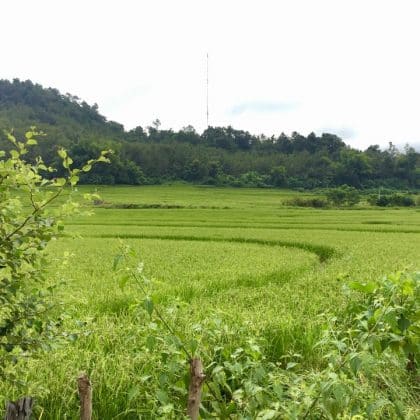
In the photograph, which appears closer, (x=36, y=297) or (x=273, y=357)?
(x=36, y=297)

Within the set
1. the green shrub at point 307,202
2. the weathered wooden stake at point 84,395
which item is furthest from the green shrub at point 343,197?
the weathered wooden stake at point 84,395

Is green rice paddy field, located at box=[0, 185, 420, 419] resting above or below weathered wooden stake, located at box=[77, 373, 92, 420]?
below

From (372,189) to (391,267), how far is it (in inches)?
2507

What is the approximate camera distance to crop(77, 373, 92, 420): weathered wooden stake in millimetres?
2084

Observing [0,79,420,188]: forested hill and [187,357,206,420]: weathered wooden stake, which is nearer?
[187,357,206,420]: weathered wooden stake

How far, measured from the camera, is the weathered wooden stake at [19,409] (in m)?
1.96

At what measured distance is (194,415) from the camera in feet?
7.14

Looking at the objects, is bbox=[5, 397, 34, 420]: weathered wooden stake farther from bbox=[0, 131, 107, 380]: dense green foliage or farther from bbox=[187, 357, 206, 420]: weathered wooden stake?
bbox=[187, 357, 206, 420]: weathered wooden stake

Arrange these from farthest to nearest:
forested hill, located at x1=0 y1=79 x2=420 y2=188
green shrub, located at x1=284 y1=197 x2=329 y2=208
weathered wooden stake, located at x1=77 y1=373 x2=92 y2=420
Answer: forested hill, located at x1=0 y1=79 x2=420 y2=188 → green shrub, located at x1=284 y1=197 x2=329 y2=208 → weathered wooden stake, located at x1=77 y1=373 x2=92 y2=420

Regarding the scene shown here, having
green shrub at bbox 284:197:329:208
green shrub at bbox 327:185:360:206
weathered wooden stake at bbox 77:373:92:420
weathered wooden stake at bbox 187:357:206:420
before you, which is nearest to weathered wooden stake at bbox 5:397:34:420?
weathered wooden stake at bbox 77:373:92:420

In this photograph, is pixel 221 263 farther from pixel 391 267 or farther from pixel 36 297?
pixel 36 297

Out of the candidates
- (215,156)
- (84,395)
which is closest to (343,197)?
(215,156)

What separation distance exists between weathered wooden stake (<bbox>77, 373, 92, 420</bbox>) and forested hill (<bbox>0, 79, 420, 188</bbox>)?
54586mm

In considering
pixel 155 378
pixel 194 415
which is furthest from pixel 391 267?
pixel 194 415
